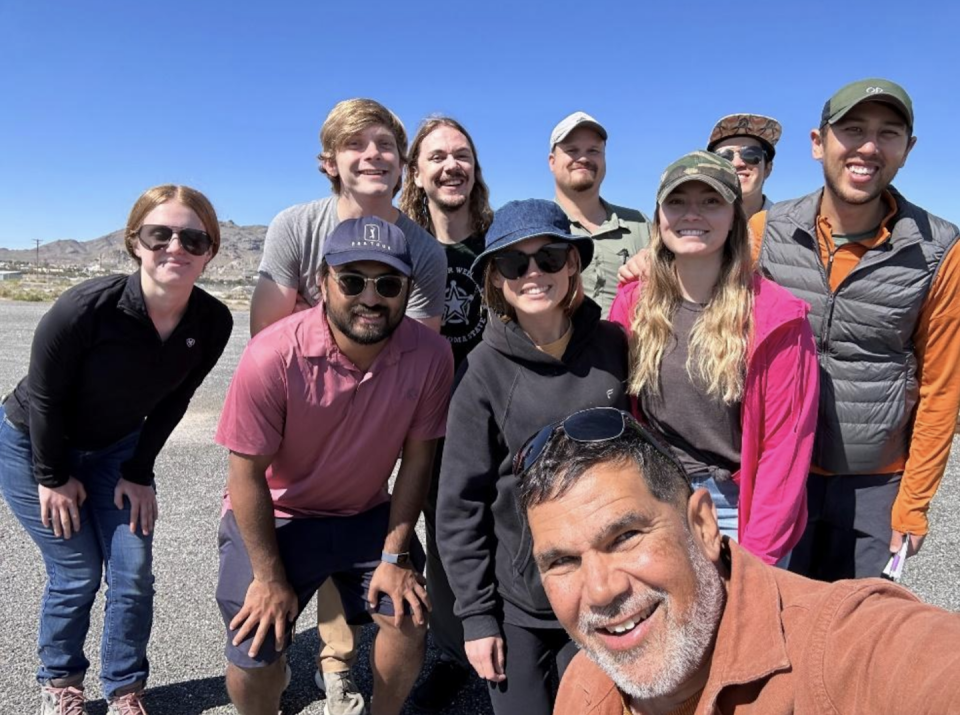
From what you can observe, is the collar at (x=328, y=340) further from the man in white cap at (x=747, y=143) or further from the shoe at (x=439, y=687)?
the man in white cap at (x=747, y=143)

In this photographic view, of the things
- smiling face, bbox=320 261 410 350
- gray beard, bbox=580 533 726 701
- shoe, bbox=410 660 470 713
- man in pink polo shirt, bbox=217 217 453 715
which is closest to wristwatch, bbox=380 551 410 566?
man in pink polo shirt, bbox=217 217 453 715

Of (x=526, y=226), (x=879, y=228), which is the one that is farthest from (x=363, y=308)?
(x=879, y=228)

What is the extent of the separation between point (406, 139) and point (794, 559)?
2.67m

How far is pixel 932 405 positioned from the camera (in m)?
→ 2.93

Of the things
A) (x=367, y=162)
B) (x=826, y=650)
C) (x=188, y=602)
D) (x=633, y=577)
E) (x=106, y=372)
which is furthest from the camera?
(x=188, y=602)

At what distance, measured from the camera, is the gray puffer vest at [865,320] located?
2.77 metres

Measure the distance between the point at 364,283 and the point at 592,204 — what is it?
5.50ft

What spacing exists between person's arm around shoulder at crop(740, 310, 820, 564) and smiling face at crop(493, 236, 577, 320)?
73cm

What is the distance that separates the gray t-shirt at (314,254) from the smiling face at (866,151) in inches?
69.5

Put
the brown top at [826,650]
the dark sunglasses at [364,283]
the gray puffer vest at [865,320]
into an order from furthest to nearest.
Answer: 1. the dark sunglasses at [364,283]
2. the gray puffer vest at [865,320]
3. the brown top at [826,650]

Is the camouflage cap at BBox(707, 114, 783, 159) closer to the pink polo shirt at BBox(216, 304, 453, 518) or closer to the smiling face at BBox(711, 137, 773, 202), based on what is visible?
the smiling face at BBox(711, 137, 773, 202)

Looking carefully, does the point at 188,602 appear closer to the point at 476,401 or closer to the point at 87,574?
the point at 87,574

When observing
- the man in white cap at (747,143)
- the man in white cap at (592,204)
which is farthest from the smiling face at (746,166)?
the man in white cap at (592,204)

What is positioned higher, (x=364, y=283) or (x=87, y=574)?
(x=364, y=283)
